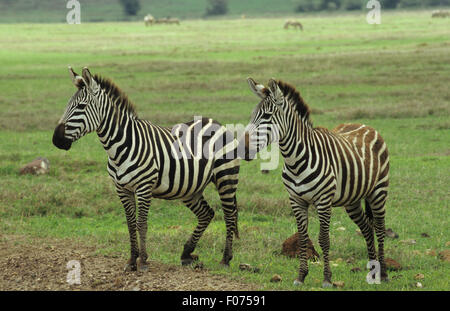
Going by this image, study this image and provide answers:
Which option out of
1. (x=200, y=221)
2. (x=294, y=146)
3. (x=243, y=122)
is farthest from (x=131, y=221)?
(x=243, y=122)

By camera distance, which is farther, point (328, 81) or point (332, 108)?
point (328, 81)

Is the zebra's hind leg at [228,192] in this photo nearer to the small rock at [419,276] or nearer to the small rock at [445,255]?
the small rock at [419,276]

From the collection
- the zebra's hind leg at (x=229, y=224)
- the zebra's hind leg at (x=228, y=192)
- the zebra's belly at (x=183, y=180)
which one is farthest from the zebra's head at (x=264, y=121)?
the zebra's hind leg at (x=229, y=224)

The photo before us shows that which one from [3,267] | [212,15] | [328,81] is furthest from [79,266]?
[212,15]

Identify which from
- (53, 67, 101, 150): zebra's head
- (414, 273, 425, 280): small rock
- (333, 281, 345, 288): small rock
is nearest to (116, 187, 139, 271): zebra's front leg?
(53, 67, 101, 150): zebra's head

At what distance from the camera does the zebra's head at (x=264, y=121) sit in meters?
6.24

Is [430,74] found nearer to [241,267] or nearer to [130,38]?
[241,267]

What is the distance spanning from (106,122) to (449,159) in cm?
879

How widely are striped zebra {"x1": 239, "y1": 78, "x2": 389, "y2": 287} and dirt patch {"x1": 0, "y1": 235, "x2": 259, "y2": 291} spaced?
1014mm

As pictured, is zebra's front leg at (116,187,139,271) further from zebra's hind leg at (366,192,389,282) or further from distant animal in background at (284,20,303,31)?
distant animal in background at (284,20,303,31)

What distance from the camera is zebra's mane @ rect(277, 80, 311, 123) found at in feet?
21.3

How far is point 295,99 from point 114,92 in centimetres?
203

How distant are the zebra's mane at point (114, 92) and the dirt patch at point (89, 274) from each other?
1.82m

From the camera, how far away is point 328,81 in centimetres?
2556
